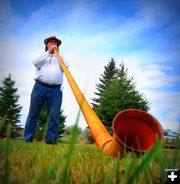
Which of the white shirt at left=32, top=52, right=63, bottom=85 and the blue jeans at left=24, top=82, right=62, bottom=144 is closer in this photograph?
the blue jeans at left=24, top=82, right=62, bottom=144

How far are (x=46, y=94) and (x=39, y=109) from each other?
0.32 metres

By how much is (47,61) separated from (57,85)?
533 mm

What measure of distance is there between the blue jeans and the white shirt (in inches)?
5.7

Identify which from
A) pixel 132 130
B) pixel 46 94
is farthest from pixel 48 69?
pixel 132 130

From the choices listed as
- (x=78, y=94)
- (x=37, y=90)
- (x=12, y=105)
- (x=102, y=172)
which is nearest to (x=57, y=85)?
(x=37, y=90)

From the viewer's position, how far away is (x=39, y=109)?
15.4ft

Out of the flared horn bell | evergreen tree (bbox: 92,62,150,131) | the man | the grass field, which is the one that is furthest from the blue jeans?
evergreen tree (bbox: 92,62,150,131)

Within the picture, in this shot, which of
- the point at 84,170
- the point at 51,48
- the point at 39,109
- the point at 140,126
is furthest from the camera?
the point at 51,48

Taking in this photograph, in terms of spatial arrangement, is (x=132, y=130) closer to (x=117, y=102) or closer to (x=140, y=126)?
(x=140, y=126)

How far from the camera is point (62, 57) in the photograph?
503 cm

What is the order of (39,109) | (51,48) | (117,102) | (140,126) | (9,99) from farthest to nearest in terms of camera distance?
(9,99) → (117,102) → (51,48) → (39,109) → (140,126)

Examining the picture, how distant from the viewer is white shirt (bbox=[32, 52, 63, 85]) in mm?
4684

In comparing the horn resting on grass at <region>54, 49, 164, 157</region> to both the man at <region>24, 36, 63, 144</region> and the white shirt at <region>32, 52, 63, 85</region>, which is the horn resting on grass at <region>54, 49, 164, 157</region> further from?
the white shirt at <region>32, 52, 63, 85</region>

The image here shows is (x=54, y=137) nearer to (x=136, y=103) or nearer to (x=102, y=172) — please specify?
(x=102, y=172)
